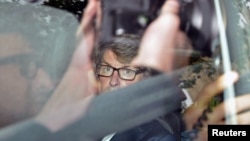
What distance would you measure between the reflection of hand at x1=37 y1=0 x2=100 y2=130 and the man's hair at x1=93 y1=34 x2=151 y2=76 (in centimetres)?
4

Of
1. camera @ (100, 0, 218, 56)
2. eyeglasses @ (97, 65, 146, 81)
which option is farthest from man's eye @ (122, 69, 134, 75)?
camera @ (100, 0, 218, 56)

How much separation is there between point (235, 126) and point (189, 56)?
0.78 feet

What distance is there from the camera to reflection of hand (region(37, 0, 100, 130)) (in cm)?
116

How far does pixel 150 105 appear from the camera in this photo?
3.97 ft

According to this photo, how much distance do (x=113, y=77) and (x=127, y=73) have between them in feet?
0.13

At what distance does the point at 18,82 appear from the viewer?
1.21 m

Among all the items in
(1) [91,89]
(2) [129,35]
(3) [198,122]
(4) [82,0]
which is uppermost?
(4) [82,0]

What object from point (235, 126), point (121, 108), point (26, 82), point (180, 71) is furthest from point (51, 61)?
point (235, 126)

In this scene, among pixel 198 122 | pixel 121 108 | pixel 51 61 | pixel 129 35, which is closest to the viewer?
pixel 121 108

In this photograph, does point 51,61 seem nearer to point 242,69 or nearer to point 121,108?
point 121,108

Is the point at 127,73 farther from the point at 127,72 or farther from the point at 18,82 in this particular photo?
the point at 18,82

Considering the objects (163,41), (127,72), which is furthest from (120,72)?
(163,41)

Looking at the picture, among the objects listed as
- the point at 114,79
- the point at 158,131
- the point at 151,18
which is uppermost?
the point at 151,18

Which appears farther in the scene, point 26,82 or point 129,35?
point 129,35
